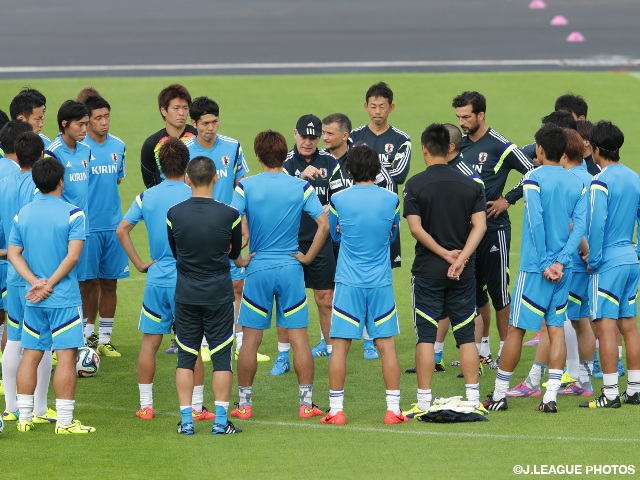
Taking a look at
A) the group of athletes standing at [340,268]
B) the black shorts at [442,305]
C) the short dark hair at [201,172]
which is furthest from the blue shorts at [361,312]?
the short dark hair at [201,172]

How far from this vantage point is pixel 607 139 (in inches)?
356

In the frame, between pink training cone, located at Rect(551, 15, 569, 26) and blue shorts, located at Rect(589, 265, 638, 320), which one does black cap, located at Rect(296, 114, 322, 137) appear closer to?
blue shorts, located at Rect(589, 265, 638, 320)

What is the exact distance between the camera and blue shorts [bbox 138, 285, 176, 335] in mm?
8695

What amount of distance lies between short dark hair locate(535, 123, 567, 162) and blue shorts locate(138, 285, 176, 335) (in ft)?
10.4

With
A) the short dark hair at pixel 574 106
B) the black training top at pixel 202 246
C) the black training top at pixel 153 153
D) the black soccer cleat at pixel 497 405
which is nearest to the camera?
the black training top at pixel 202 246

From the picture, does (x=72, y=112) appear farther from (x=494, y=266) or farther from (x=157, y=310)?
(x=494, y=266)

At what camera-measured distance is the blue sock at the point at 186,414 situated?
8.23 m

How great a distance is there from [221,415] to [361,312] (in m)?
1.34

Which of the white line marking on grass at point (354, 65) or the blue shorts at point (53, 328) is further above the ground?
the white line marking on grass at point (354, 65)

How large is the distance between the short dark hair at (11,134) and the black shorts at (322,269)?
108 inches

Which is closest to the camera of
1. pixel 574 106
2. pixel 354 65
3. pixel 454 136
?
pixel 454 136

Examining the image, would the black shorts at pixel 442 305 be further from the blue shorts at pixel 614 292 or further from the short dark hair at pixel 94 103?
the short dark hair at pixel 94 103

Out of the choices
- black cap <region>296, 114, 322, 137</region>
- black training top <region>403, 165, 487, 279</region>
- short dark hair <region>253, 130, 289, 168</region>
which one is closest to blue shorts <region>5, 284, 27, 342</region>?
short dark hair <region>253, 130, 289, 168</region>

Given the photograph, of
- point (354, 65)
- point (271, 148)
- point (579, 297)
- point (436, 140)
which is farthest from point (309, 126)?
point (354, 65)
